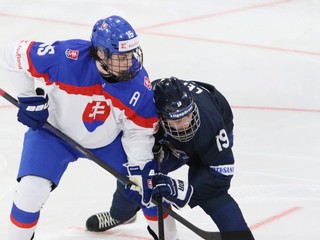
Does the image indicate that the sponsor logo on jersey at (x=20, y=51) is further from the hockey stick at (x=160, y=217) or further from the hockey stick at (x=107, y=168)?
the hockey stick at (x=160, y=217)

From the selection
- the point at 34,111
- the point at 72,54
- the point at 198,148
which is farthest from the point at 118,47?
the point at 198,148

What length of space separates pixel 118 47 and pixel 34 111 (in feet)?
→ 1.26

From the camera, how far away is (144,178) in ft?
10.4

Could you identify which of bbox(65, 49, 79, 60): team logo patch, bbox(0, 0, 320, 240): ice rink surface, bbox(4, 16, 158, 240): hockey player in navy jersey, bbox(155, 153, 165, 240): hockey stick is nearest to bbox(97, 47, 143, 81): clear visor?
bbox(4, 16, 158, 240): hockey player in navy jersey

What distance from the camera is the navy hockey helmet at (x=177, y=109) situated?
3012 millimetres

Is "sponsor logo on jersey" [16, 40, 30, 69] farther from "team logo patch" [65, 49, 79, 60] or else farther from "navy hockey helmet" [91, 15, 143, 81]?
"navy hockey helmet" [91, 15, 143, 81]

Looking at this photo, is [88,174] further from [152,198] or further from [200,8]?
[200,8]

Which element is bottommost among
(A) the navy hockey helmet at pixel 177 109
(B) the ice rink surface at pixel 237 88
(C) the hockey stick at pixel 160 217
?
(B) the ice rink surface at pixel 237 88

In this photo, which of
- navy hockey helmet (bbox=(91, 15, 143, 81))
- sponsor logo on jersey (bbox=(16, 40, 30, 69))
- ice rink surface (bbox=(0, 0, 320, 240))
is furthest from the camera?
ice rink surface (bbox=(0, 0, 320, 240))

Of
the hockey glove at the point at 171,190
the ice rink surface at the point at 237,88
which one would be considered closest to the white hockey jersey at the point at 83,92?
the hockey glove at the point at 171,190

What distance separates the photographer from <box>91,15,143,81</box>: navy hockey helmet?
298 centimetres

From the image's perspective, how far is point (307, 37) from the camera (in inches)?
221

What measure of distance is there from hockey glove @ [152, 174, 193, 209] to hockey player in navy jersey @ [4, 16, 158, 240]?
60 mm

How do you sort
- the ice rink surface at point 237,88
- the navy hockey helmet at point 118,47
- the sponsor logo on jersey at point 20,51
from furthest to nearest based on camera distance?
the ice rink surface at point 237,88 → the sponsor logo on jersey at point 20,51 → the navy hockey helmet at point 118,47
